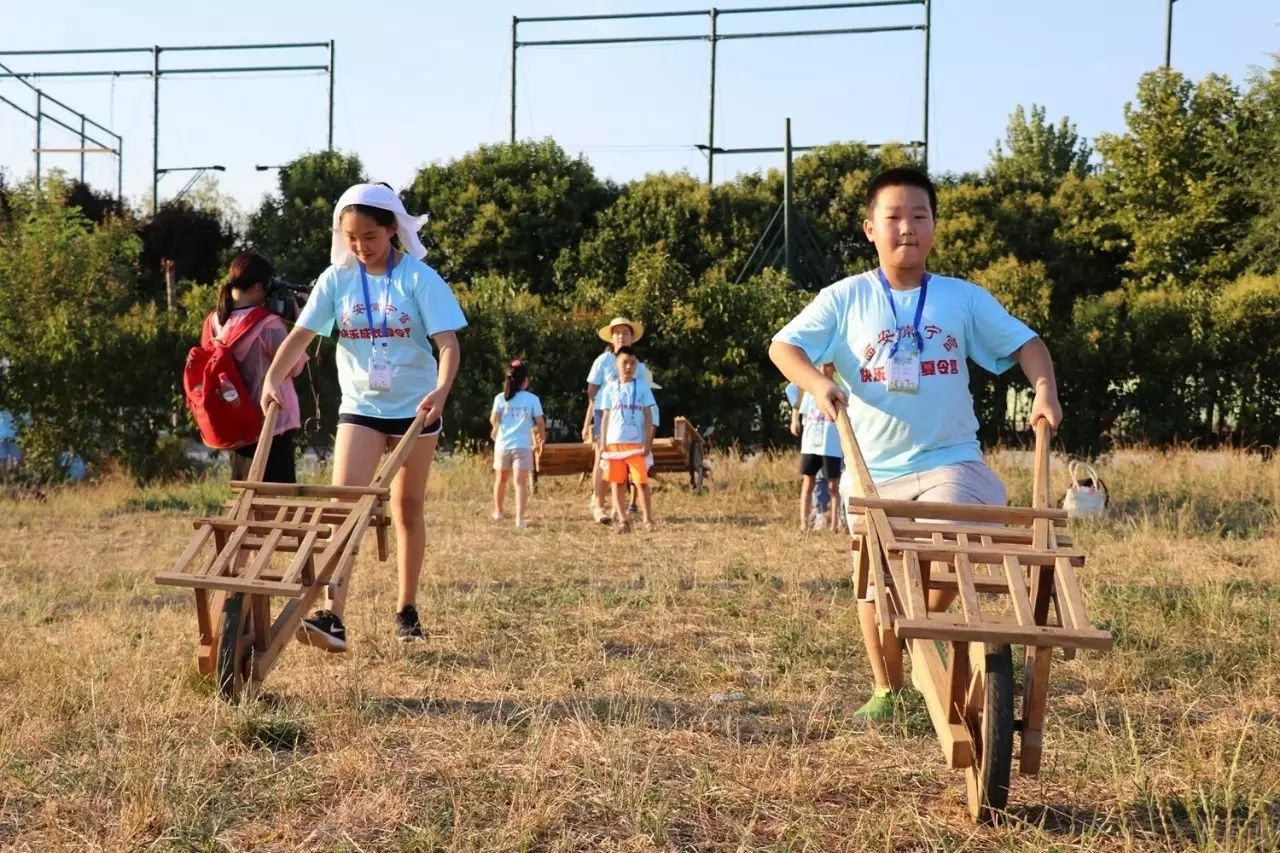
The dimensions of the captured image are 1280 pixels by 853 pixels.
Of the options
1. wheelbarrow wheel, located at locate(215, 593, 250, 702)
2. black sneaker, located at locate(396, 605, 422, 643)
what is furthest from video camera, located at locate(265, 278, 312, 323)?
wheelbarrow wheel, located at locate(215, 593, 250, 702)

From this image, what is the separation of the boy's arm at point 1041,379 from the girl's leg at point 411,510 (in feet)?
8.16

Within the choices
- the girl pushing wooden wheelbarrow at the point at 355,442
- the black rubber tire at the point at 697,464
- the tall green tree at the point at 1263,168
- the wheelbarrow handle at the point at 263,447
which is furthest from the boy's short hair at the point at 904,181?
the tall green tree at the point at 1263,168

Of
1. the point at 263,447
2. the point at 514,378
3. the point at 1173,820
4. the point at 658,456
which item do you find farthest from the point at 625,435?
the point at 1173,820

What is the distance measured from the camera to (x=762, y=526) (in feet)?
36.6

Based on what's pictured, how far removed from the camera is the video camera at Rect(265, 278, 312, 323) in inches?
264

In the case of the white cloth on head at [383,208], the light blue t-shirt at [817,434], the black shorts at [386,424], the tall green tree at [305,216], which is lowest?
the light blue t-shirt at [817,434]

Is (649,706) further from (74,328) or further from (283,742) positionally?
(74,328)

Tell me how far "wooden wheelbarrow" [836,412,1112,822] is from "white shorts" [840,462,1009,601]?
1.06ft

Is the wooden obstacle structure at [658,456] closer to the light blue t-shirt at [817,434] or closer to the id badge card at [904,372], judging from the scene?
the light blue t-shirt at [817,434]

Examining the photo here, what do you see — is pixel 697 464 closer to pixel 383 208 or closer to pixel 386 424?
pixel 386 424

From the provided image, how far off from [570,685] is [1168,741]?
2.10 m

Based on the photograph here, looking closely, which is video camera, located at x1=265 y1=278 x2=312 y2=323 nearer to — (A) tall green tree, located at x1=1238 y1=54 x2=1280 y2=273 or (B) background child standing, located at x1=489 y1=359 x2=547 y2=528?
(B) background child standing, located at x1=489 y1=359 x2=547 y2=528

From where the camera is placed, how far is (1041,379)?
4035 millimetres

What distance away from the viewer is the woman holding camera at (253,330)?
20.9 ft
